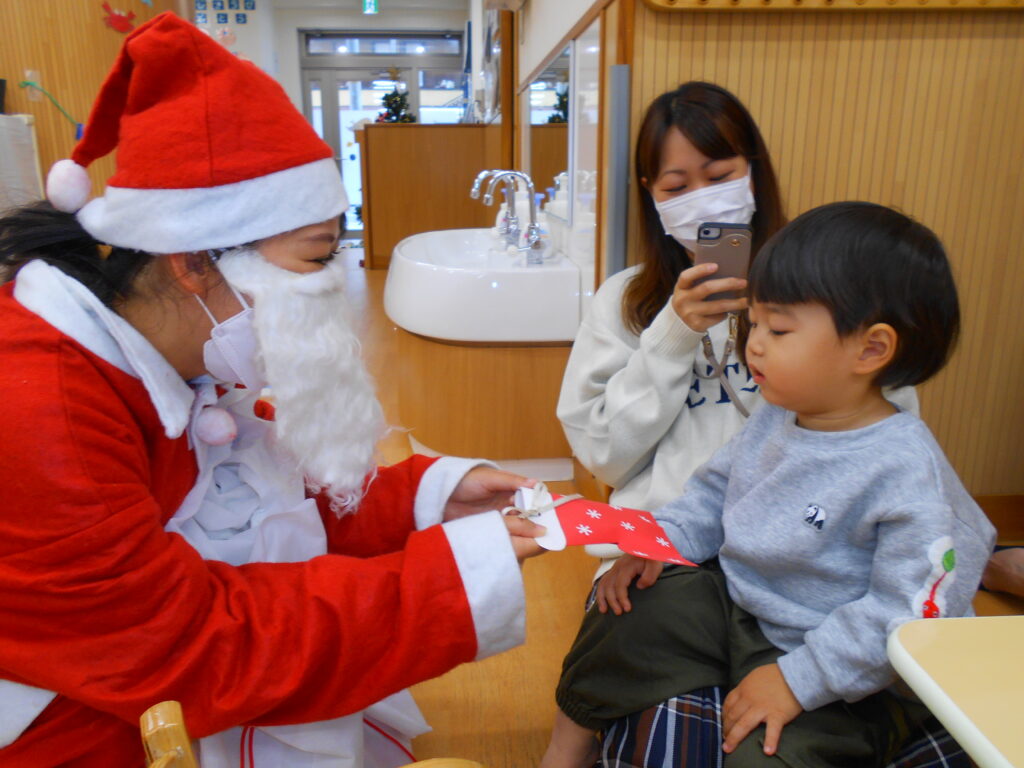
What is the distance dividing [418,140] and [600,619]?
575 centimetres

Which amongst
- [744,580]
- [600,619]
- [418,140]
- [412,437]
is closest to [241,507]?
[600,619]

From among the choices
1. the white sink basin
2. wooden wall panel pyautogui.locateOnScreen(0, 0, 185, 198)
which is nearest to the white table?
the white sink basin

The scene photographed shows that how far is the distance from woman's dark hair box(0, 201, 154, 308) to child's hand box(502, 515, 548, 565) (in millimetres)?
512

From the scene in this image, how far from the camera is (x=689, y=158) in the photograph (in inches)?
50.6

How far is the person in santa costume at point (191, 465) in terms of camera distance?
28.8 inches

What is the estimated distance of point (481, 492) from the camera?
44.8 inches

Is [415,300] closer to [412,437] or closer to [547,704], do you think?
[412,437]

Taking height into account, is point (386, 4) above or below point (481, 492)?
above

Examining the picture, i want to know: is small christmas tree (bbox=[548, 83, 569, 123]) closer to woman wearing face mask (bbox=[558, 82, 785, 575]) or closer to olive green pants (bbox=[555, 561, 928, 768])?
woman wearing face mask (bbox=[558, 82, 785, 575])

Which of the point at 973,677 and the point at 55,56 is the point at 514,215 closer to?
the point at 55,56

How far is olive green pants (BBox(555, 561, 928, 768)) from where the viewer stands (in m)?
0.83

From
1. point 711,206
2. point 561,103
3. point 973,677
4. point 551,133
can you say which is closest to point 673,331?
point 711,206

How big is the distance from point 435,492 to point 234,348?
37 cm

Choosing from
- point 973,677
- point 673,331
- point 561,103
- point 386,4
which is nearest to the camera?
point 973,677
